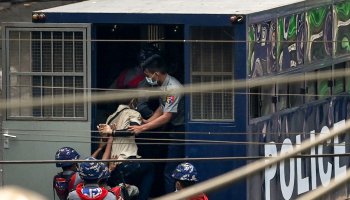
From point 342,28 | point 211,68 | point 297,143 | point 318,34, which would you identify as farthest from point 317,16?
point 211,68

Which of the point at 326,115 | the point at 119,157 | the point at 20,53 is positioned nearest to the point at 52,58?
the point at 20,53

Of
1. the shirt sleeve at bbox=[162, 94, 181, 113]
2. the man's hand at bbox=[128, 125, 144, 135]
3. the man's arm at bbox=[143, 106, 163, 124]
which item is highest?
the shirt sleeve at bbox=[162, 94, 181, 113]

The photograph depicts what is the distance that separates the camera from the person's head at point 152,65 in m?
11.4

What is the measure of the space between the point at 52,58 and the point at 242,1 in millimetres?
1965

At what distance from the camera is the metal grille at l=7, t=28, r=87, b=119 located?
11484 millimetres

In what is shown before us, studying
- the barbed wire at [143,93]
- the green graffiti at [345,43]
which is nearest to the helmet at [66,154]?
the barbed wire at [143,93]

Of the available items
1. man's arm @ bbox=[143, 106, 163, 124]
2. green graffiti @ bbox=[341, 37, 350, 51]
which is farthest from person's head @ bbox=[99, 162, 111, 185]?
green graffiti @ bbox=[341, 37, 350, 51]

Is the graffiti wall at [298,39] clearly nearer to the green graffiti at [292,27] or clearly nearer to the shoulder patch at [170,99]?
the green graffiti at [292,27]

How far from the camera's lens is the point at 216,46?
11344 mm

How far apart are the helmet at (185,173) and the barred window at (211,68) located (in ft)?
3.11

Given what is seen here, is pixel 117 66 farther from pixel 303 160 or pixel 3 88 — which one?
pixel 303 160

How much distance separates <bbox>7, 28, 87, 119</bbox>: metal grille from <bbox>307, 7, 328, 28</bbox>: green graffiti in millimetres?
2387

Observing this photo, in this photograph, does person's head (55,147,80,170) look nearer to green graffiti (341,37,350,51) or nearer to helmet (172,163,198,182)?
helmet (172,163,198,182)

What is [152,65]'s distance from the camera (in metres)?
11.4
